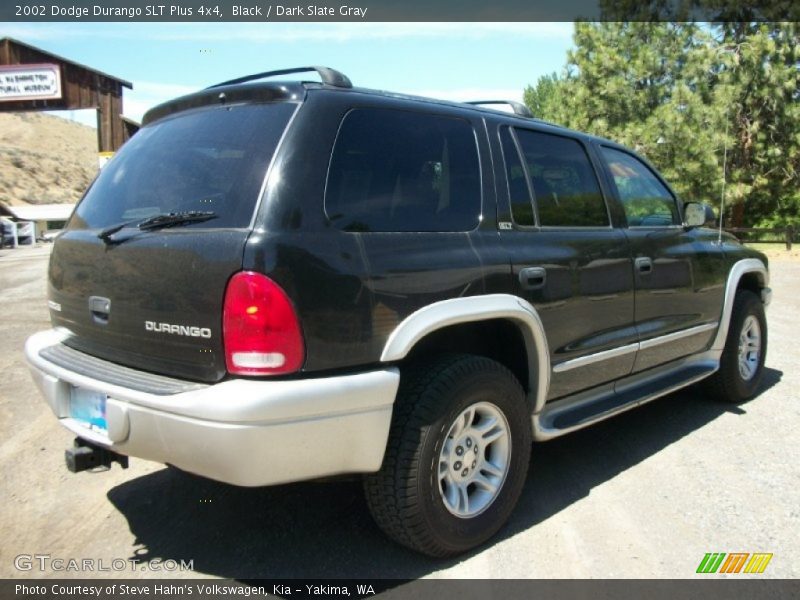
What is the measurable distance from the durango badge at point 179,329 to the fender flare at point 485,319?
2.18ft

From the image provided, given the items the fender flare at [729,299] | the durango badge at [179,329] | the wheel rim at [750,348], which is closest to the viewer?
the durango badge at [179,329]

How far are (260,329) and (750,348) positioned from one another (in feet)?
14.3

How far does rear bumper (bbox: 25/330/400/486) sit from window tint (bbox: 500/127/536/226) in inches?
47.3

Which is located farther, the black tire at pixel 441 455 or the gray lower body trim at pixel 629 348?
the gray lower body trim at pixel 629 348

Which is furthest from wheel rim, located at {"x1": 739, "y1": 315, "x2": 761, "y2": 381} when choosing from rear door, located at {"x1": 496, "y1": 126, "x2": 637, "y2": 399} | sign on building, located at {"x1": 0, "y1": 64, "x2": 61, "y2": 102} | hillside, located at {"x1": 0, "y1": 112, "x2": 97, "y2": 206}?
hillside, located at {"x1": 0, "y1": 112, "x2": 97, "y2": 206}

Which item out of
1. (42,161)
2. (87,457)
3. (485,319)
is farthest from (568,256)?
(42,161)

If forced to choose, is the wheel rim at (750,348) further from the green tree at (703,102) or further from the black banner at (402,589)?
the green tree at (703,102)

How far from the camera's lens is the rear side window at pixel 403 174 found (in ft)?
8.58

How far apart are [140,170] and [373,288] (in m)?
1.29

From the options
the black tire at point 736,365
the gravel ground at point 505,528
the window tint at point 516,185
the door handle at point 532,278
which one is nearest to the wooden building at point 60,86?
the gravel ground at point 505,528

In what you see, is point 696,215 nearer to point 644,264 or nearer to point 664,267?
point 664,267

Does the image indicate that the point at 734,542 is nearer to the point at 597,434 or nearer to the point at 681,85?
the point at 597,434

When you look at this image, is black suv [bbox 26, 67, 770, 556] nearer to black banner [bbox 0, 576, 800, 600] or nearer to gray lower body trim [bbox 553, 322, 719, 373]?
gray lower body trim [bbox 553, 322, 719, 373]

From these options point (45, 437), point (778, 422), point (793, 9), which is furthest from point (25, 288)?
point (793, 9)
